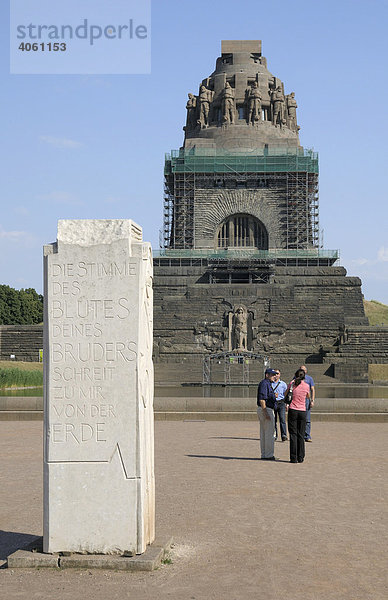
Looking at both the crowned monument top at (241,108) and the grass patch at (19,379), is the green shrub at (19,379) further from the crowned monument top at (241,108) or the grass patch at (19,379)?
the crowned monument top at (241,108)

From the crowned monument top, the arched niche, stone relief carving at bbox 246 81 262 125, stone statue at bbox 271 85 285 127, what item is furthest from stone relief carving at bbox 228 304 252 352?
stone statue at bbox 271 85 285 127

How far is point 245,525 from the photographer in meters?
6.61

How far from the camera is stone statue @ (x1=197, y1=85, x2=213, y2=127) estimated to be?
61906 millimetres

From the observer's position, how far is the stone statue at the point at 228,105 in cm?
6050

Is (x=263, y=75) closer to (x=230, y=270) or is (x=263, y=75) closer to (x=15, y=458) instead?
(x=230, y=270)

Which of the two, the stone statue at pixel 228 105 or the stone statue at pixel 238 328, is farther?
the stone statue at pixel 228 105

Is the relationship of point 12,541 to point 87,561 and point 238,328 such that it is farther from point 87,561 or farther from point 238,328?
point 238,328

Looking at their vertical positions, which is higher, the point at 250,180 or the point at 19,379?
the point at 250,180

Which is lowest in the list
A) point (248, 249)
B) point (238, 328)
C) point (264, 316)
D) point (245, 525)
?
point (245, 525)

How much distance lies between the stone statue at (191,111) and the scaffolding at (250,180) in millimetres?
5911

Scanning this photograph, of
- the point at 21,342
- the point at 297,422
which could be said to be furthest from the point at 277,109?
the point at 297,422

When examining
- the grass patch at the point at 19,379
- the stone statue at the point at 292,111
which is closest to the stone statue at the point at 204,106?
the stone statue at the point at 292,111

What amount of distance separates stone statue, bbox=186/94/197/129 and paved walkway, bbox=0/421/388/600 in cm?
5481

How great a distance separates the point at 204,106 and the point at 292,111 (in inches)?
313
